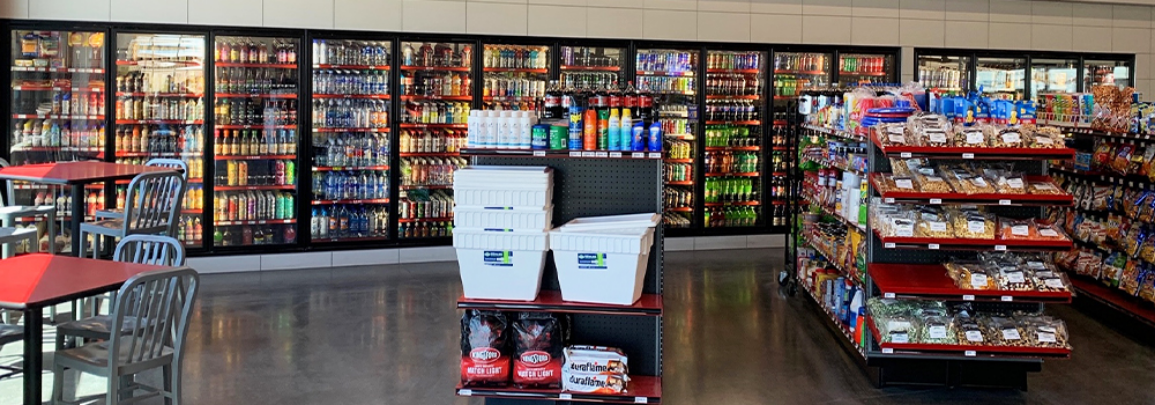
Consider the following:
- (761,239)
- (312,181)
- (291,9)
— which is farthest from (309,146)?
(761,239)

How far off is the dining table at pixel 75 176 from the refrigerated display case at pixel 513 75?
334cm

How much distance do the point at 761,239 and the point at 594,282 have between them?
614 cm

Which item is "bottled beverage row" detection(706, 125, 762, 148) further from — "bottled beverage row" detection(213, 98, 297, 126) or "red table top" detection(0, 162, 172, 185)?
"red table top" detection(0, 162, 172, 185)

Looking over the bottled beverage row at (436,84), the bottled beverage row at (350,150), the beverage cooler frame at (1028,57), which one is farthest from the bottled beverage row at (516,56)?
the beverage cooler frame at (1028,57)

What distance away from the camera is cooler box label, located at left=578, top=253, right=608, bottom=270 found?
4.29 meters

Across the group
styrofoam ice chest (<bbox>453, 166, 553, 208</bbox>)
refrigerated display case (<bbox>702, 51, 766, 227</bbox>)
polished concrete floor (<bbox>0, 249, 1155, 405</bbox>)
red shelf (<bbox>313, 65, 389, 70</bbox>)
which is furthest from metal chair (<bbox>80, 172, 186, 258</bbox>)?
refrigerated display case (<bbox>702, 51, 766, 227</bbox>)

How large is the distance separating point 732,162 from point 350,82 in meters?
3.95

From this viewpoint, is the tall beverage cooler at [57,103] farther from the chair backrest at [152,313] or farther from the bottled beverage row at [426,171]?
the chair backrest at [152,313]

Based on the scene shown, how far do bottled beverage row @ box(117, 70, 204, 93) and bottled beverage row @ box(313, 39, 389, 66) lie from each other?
39.2 inches

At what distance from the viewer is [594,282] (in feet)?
14.2

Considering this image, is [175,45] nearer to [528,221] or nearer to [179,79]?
[179,79]

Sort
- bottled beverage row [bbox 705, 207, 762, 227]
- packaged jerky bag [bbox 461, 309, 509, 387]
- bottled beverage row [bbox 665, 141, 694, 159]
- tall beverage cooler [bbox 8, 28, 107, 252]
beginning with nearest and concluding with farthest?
1. packaged jerky bag [bbox 461, 309, 509, 387]
2. tall beverage cooler [bbox 8, 28, 107, 252]
3. bottled beverage row [bbox 665, 141, 694, 159]
4. bottled beverage row [bbox 705, 207, 762, 227]

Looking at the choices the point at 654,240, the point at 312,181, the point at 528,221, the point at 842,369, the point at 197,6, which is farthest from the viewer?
the point at 312,181

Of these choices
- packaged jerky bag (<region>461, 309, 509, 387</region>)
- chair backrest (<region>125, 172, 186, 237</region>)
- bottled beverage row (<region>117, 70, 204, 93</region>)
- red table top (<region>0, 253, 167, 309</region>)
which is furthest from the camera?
bottled beverage row (<region>117, 70, 204, 93</region>)
